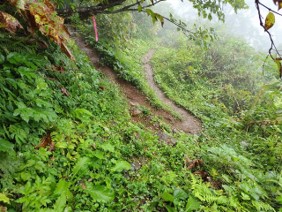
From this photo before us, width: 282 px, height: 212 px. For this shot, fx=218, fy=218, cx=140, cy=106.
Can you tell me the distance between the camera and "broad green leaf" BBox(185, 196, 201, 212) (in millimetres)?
2775

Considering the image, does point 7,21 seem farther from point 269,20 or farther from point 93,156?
point 269,20

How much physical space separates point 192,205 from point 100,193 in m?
1.21

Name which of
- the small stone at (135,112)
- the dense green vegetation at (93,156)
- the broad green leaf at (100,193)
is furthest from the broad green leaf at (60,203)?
the small stone at (135,112)

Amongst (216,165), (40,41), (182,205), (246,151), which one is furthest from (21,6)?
(246,151)

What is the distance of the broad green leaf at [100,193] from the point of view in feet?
7.89

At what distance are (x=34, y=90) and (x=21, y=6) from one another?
3.23ft

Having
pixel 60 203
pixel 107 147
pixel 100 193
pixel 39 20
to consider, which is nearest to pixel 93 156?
pixel 107 147

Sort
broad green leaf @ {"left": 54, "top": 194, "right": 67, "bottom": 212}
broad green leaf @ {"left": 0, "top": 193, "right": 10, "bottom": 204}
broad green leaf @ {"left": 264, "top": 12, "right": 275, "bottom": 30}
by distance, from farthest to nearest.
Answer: broad green leaf @ {"left": 54, "top": 194, "right": 67, "bottom": 212} < broad green leaf @ {"left": 0, "top": 193, "right": 10, "bottom": 204} < broad green leaf @ {"left": 264, "top": 12, "right": 275, "bottom": 30}

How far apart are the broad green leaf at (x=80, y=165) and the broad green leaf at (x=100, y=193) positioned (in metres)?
0.20

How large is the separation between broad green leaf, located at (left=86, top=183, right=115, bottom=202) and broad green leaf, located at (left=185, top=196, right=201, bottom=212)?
39.0 inches

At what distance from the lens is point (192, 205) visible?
2.80m

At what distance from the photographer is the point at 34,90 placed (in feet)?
8.95

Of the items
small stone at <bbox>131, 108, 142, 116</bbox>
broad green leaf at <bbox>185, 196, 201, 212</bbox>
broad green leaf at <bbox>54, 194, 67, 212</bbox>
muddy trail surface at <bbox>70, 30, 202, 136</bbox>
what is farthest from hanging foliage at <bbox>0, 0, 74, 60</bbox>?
muddy trail surface at <bbox>70, 30, 202, 136</bbox>

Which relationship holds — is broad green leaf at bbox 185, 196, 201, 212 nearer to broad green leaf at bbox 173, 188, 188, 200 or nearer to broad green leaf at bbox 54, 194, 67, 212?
broad green leaf at bbox 173, 188, 188, 200
